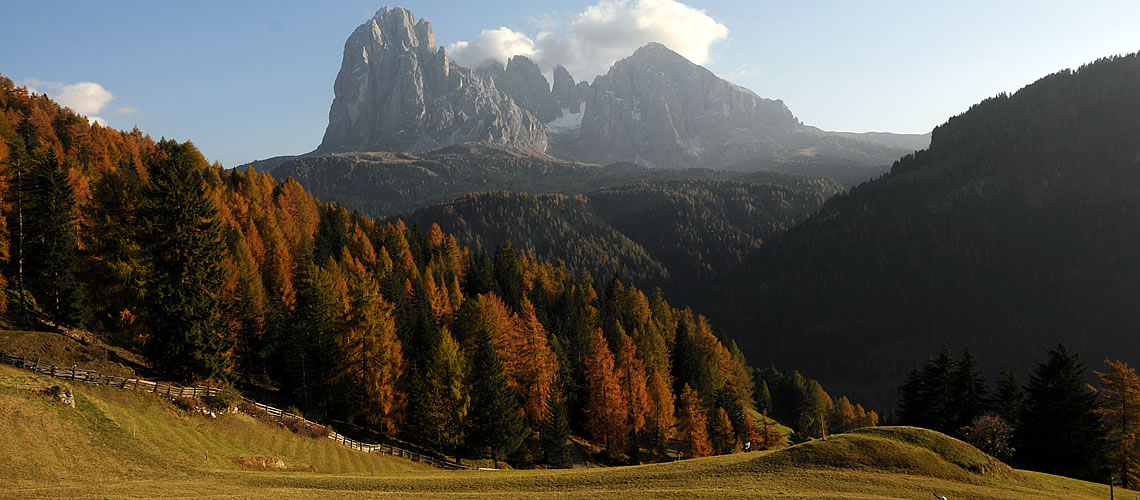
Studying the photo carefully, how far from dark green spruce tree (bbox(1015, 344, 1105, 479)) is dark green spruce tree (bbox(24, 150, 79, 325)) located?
7474 centimetres

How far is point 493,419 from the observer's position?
4581cm

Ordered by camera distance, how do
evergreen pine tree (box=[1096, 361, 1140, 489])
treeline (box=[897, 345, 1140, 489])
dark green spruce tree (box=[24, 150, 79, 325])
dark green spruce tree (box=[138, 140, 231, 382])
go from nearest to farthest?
dark green spruce tree (box=[138, 140, 231, 382]) < dark green spruce tree (box=[24, 150, 79, 325]) < evergreen pine tree (box=[1096, 361, 1140, 489]) < treeline (box=[897, 345, 1140, 489])

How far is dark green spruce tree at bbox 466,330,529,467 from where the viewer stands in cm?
4550

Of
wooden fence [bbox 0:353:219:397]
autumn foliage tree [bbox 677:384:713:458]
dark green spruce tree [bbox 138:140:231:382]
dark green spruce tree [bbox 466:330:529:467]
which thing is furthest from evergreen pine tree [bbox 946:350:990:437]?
wooden fence [bbox 0:353:219:397]

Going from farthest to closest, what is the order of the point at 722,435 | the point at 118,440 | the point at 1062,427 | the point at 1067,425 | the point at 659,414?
the point at 722,435, the point at 659,414, the point at 1062,427, the point at 1067,425, the point at 118,440

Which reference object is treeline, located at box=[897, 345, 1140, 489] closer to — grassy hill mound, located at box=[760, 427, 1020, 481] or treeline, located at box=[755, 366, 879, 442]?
grassy hill mound, located at box=[760, 427, 1020, 481]

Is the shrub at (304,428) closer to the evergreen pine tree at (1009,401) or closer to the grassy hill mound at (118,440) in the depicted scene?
the grassy hill mound at (118,440)

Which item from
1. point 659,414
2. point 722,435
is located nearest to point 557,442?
point 659,414

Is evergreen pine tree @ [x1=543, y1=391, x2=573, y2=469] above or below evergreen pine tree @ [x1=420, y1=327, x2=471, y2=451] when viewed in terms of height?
below

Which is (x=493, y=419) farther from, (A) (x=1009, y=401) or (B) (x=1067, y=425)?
(A) (x=1009, y=401)

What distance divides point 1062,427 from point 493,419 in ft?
153

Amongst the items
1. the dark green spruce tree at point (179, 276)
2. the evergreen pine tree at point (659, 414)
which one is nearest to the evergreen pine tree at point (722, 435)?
the evergreen pine tree at point (659, 414)

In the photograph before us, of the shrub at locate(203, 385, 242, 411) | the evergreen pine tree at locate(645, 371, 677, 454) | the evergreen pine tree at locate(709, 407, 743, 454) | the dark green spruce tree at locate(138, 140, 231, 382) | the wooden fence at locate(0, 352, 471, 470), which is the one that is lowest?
the evergreen pine tree at locate(709, 407, 743, 454)

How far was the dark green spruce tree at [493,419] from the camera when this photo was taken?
45.5m
